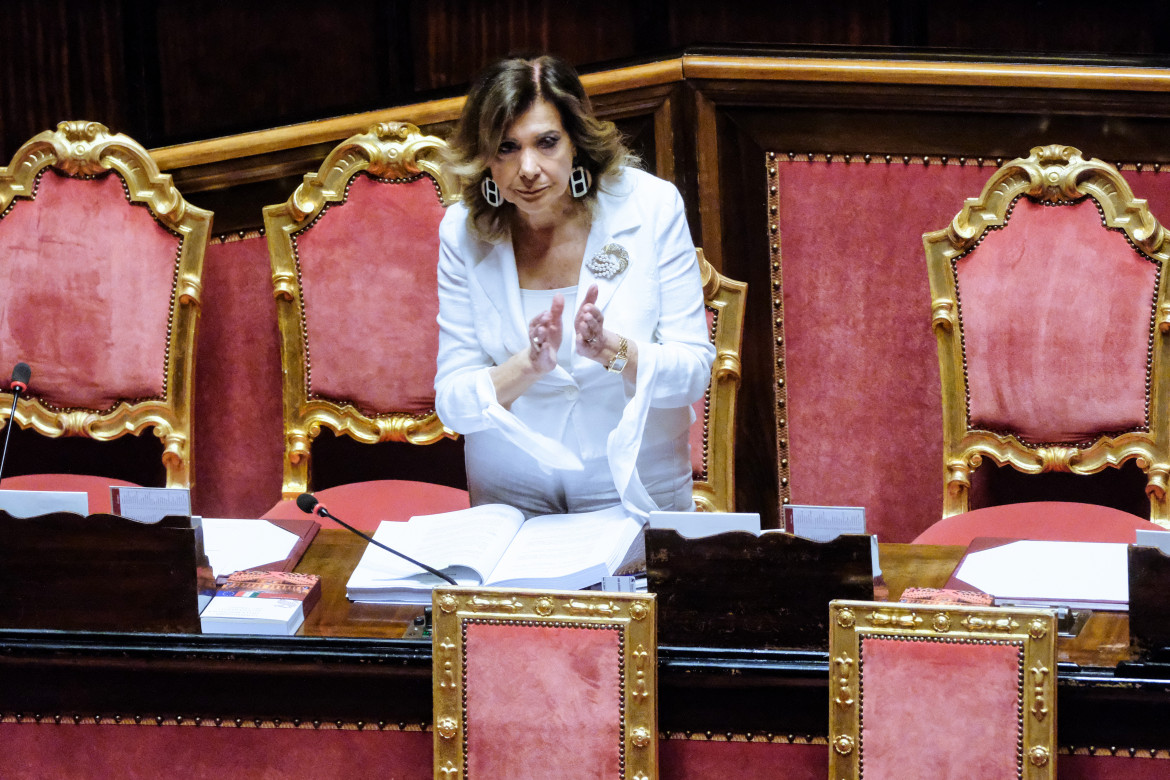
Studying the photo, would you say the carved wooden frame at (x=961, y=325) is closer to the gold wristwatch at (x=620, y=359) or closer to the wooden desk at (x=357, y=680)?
the gold wristwatch at (x=620, y=359)

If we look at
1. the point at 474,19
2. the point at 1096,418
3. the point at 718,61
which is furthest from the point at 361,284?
the point at 474,19

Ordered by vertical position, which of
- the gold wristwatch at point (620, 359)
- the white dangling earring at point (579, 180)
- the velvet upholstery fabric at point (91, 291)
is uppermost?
the white dangling earring at point (579, 180)

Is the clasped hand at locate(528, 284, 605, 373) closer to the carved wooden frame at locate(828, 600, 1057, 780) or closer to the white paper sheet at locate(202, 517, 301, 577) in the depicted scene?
the white paper sheet at locate(202, 517, 301, 577)

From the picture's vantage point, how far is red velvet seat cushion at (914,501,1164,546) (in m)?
2.22

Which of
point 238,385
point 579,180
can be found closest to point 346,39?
point 238,385

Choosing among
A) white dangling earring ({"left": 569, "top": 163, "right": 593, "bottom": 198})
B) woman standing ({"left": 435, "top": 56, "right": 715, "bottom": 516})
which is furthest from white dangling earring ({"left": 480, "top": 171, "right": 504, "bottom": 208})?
white dangling earring ({"left": 569, "top": 163, "right": 593, "bottom": 198})

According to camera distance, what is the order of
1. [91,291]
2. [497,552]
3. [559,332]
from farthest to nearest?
[91,291] → [559,332] → [497,552]

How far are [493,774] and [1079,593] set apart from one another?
0.67 metres

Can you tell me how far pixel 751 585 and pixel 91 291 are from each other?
5.49 ft

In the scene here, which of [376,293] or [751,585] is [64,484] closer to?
[376,293]

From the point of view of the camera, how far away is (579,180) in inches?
79.1

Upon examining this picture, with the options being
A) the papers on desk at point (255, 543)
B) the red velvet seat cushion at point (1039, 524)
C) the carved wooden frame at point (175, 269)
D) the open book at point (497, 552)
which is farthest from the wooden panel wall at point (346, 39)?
the open book at point (497, 552)

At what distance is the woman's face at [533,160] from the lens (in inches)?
74.7

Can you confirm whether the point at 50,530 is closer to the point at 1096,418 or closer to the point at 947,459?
the point at 947,459
